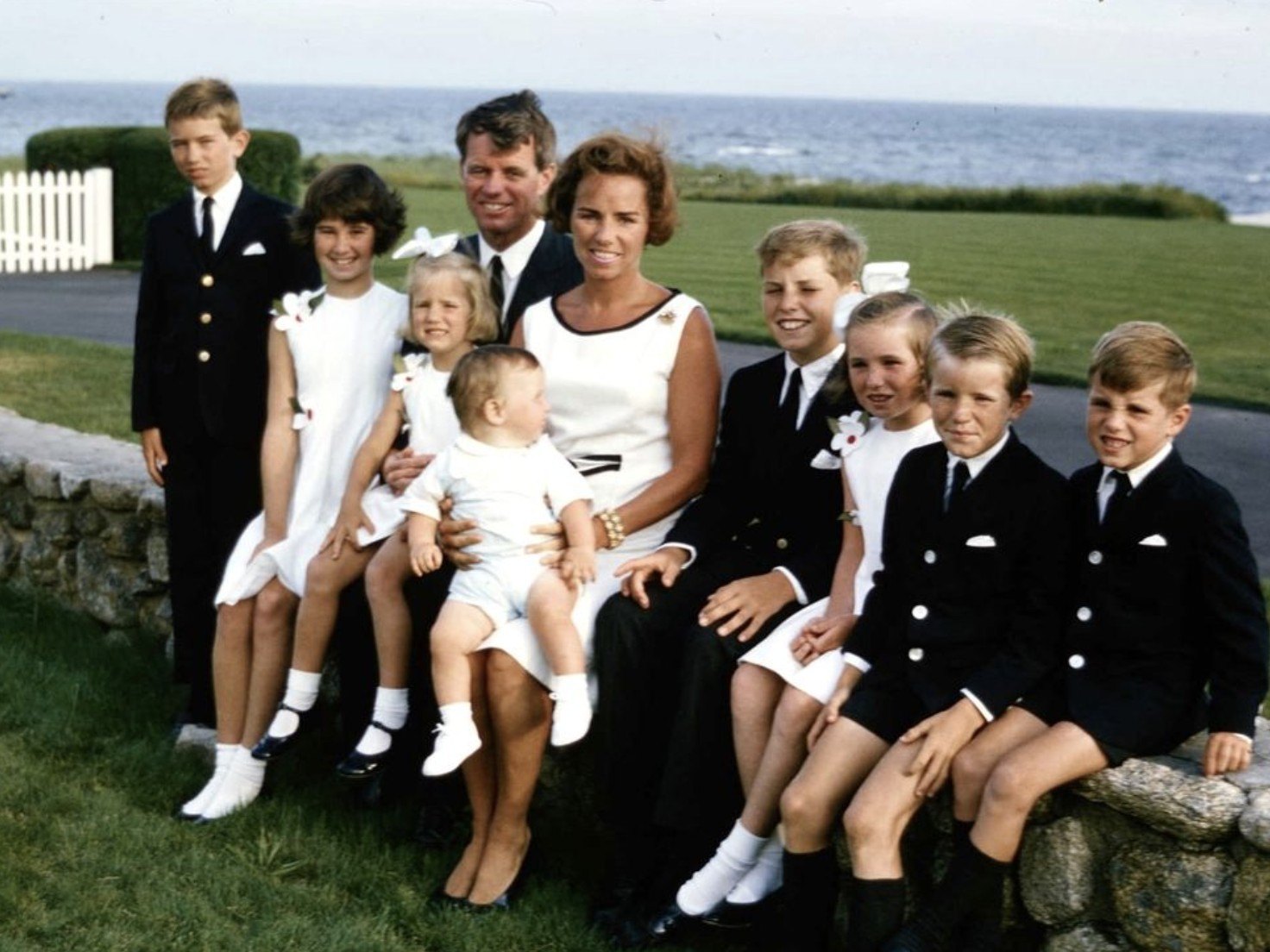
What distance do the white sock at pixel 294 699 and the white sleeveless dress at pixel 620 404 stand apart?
82 centimetres

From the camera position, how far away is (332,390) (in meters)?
4.70

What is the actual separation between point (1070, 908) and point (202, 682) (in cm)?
279

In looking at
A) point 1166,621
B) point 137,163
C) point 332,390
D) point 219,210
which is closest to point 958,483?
point 1166,621

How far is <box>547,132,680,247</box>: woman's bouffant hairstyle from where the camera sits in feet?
14.0

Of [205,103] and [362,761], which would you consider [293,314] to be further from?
[362,761]

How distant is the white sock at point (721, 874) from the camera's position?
3.66 meters

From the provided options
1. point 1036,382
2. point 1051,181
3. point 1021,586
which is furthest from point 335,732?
point 1051,181

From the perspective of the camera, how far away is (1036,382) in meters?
11.1

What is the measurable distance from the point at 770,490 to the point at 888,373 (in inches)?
20.2

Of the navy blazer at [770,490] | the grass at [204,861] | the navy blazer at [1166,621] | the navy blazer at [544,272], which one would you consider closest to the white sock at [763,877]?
the grass at [204,861]

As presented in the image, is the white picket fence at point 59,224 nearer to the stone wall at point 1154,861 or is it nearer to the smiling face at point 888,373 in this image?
the smiling face at point 888,373

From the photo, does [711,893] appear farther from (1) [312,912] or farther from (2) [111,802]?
(2) [111,802]

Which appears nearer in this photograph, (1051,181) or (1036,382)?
(1036,382)

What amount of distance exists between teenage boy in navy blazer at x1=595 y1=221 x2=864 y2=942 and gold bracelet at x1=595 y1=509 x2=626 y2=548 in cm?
11
